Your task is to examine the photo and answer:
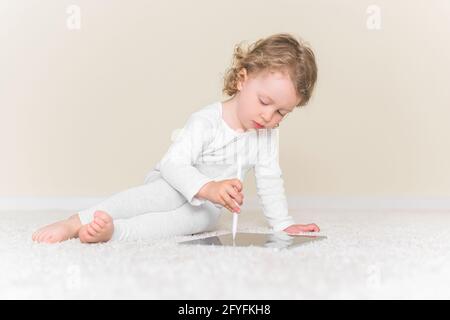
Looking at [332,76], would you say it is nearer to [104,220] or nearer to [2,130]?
[2,130]

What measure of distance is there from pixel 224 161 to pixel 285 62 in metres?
0.28

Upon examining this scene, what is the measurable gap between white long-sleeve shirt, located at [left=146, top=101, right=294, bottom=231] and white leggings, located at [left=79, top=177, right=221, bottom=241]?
5 cm

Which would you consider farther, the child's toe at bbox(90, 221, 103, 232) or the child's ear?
the child's ear

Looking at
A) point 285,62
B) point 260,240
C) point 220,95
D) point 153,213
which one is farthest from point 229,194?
point 220,95

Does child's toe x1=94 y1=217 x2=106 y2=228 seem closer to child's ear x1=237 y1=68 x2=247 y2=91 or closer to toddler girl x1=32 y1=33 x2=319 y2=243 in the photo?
toddler girl x1=32 y1=33 x2=319 y2=243

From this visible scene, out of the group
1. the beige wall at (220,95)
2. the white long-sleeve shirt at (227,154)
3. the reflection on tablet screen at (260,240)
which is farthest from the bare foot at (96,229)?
the beige wall at (220,95)

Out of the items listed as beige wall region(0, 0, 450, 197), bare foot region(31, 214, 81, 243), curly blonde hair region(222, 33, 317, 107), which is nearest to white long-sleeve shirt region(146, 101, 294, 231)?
curly blonde hair region(222, 33, 317, 107)

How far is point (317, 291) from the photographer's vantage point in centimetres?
77

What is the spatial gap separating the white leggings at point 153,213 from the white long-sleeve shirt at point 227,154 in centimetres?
5

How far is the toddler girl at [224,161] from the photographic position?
129cm

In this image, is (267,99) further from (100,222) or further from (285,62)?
(100,222)

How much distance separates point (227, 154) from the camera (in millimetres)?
1554

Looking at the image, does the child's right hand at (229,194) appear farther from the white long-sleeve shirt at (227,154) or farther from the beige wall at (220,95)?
the beige wall at (220,95)

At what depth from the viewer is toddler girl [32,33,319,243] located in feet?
4.23
